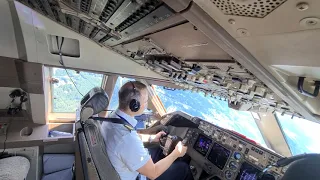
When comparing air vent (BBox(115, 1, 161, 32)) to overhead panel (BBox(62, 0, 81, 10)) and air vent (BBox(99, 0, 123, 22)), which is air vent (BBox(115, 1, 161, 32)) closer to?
air vent (BBox(99, 0, 123, 22))

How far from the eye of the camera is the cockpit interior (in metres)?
0.64

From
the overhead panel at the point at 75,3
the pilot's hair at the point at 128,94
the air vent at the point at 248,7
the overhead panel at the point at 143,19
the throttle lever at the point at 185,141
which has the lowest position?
the throttle lever at the point at 185,141

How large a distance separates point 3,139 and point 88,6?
324 cm

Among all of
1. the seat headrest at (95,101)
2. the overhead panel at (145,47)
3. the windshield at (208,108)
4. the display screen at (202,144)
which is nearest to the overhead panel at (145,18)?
the overhead panel at (145,47)

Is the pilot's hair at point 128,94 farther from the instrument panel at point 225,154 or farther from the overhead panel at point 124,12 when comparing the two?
the instrument panel at point 225,154

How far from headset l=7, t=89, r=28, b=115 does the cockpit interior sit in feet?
0.06

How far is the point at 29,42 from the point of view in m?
2.36

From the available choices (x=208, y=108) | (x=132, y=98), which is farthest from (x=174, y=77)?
(x=208, y=108)

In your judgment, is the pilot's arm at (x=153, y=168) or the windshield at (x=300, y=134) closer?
the pilot's arm at (x=153, y=168)

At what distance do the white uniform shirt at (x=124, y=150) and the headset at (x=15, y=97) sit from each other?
214 centimetres

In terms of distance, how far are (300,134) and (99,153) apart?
121 inches

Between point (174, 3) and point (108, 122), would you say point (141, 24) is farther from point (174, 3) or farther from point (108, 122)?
point (108, 122)

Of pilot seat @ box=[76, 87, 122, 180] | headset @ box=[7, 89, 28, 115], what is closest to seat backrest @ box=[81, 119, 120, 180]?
pilot seat @ box=[76, 87, 122, 180]

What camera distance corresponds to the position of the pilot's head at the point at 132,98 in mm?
1871
